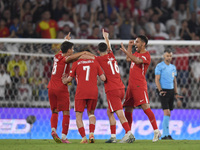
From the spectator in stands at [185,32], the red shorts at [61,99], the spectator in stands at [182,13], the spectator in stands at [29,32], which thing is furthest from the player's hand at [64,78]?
the spectator in stands at [182,13]

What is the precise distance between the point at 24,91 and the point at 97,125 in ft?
6.41

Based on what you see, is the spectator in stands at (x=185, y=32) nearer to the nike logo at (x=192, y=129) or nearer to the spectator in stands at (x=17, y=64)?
the nike logo at (x=192, y=129)

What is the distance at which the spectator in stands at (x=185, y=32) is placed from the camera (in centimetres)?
1090

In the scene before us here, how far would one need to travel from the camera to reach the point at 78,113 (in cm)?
538

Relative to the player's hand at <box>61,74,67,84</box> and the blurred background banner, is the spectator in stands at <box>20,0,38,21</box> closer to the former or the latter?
the blurred background banner

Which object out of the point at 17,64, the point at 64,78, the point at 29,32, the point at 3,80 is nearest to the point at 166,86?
the point at 64,78

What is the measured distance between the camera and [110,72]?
5.46m

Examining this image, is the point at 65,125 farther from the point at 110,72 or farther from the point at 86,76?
the point at 110,72

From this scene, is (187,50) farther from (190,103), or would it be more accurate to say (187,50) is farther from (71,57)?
(71,57)

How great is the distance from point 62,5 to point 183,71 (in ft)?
15.7

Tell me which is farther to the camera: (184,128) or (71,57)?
(184,128)

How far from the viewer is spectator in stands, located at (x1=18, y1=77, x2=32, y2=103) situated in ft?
25.4

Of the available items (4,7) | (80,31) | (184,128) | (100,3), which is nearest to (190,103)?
(184,128)

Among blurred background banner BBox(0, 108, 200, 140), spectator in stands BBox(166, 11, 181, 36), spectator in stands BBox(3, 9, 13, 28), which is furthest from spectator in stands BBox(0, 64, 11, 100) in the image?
spectator in stands BBox(166, 11, 181, 36)
